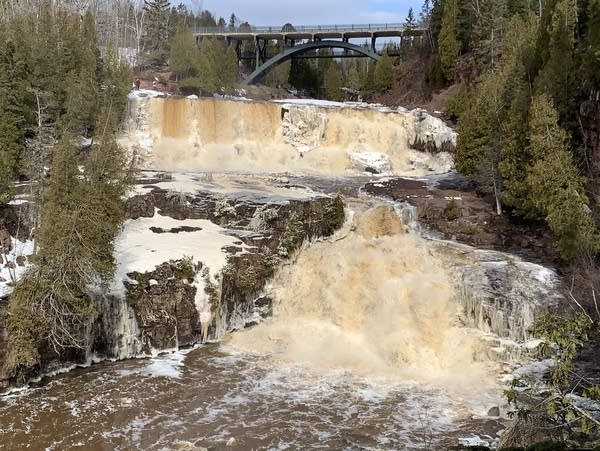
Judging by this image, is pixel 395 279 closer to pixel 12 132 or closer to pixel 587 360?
pixel 587 360

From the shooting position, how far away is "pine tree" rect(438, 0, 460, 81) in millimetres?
51688

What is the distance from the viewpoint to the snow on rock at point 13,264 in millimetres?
17984

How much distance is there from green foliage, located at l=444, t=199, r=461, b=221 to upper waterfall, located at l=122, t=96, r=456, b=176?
437 inches

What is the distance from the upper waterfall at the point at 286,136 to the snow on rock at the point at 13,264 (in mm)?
17703

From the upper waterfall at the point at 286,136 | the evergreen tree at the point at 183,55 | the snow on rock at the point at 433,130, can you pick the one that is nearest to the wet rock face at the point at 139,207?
the upper waterfall at the point at 286,136

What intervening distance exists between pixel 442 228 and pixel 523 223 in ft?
12.1

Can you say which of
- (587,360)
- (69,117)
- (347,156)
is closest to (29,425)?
(587,360)

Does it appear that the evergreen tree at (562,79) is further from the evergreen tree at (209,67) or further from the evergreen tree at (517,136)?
the evergreen tree at (209,67)

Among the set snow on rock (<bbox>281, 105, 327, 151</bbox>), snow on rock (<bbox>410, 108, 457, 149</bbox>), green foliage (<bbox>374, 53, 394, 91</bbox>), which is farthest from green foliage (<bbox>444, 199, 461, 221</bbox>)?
green foliage (<bbox>374, 53, 394, 91</bbox>)

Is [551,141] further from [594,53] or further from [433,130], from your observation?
[433,130]

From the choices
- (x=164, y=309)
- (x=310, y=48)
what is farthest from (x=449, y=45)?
(x=164, y=309)

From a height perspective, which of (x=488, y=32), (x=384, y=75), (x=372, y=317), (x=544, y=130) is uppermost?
(x=488, y=32)

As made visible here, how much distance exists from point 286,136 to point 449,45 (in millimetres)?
20581

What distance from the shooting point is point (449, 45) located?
52.0 metres
